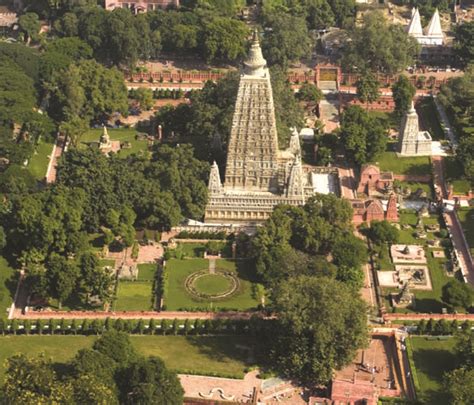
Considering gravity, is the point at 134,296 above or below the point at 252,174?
below

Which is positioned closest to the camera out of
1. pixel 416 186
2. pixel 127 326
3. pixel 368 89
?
pixel 127 326

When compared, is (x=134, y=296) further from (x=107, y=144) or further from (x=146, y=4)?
(x=146, y=4)

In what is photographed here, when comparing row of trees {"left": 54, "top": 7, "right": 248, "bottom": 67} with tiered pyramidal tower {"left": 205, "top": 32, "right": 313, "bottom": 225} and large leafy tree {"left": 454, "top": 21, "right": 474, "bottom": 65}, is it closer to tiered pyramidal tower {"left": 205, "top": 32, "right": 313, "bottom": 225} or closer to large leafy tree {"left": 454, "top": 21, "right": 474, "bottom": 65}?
large leafy tree {"left": 454, "top": 21, "right": 474, "bottom": 65}

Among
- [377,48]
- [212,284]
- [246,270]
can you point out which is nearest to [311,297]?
[212,284]

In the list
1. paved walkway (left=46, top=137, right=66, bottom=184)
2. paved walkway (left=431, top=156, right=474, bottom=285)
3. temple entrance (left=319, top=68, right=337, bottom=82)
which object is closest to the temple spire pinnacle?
paved walkway (left=46, top=137, right=66, bottom=184)

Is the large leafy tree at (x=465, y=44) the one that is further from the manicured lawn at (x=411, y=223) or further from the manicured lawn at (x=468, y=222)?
the manicured lawn at (x=411, y=223)

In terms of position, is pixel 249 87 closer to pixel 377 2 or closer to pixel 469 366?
pixel 469 366

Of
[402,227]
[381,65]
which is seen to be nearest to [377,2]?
[381,65]
